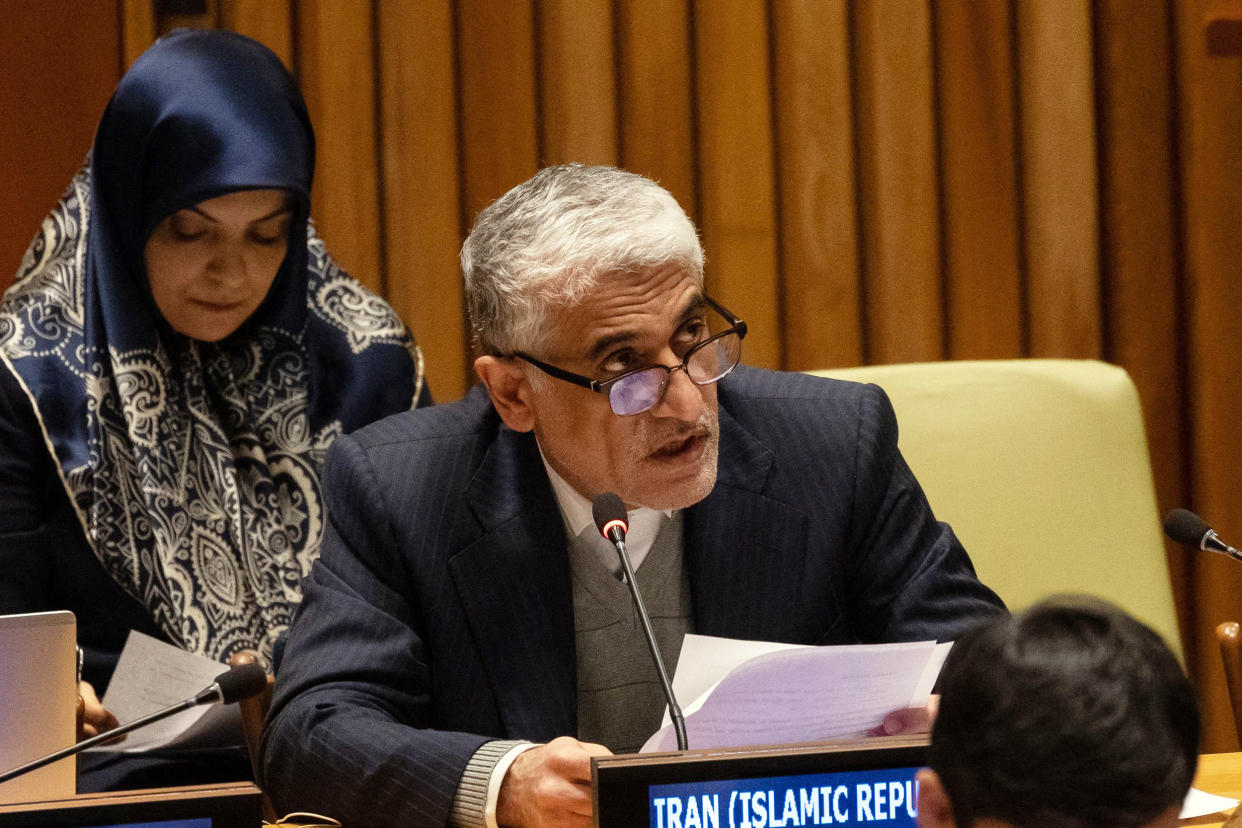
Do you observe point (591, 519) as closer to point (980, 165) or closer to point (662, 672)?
point (662, 672)

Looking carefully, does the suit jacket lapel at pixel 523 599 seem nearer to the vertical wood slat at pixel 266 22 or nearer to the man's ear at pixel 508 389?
the man's ear at pixel 508 389

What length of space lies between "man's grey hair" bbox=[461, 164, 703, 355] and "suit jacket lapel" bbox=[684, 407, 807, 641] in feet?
0.94

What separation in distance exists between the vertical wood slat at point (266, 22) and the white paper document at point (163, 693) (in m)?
1.39

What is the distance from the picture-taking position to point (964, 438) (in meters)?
2.13

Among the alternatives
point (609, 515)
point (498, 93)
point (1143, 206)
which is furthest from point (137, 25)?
point (1143, 206)

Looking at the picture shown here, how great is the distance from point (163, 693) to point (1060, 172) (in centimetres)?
205

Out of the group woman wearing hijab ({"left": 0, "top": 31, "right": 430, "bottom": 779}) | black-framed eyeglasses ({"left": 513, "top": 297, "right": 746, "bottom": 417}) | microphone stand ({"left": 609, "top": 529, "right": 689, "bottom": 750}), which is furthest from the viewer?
woman wearing hijab ({"left": 0, "top": 31, "right": 430, "bottom": 779})

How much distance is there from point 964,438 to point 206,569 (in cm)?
133

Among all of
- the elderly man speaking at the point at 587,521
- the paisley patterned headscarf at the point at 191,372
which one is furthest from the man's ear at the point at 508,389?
the paisley patterned headscarf at the point at 191,372

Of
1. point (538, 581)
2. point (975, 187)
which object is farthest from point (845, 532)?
point (975, 187)

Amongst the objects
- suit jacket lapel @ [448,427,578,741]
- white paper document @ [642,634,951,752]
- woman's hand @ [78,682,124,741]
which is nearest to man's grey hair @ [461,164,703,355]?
suit jacket lapel @ [448,427,578,741]

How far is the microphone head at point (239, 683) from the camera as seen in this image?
1325mm

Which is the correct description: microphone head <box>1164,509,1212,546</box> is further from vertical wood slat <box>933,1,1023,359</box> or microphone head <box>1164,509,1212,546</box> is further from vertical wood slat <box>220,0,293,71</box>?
vertical wood slat <box>220,0,293,71</box>

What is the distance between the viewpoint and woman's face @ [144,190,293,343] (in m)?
2.49
